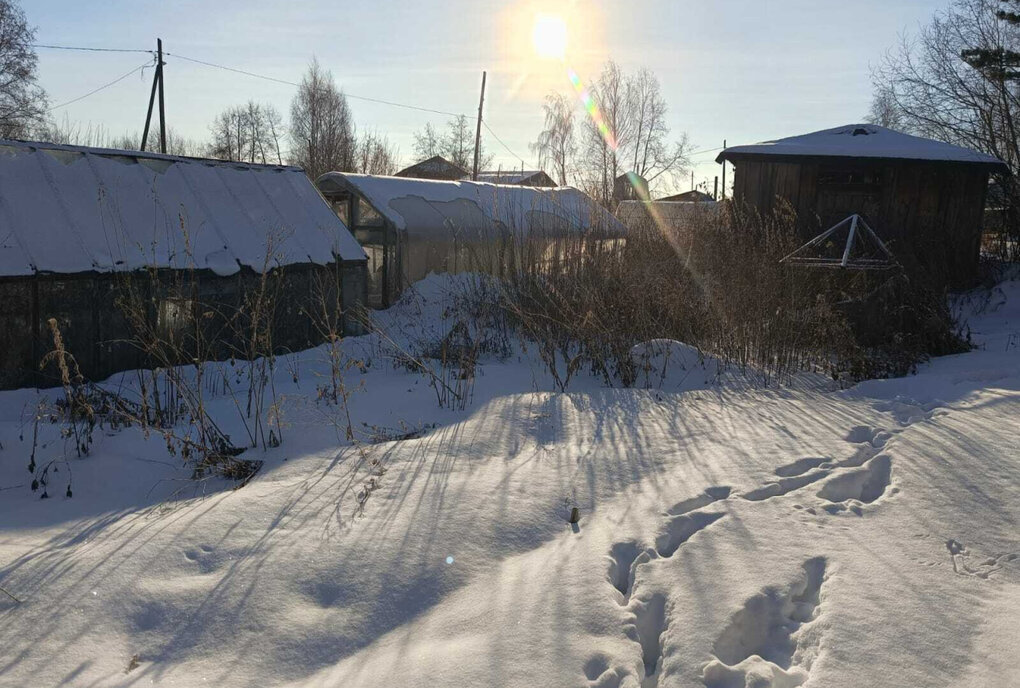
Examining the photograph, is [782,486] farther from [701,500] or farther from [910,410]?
[910,410]

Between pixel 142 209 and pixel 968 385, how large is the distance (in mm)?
8117

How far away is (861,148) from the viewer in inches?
559

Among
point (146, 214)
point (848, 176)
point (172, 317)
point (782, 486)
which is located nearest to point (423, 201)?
point (146, 214)

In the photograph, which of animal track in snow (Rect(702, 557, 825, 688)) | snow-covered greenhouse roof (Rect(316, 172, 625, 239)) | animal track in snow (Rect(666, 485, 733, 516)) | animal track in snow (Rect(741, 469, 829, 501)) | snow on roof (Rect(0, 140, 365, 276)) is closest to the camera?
animal track in snow (Rect(702, 557, 825, 688))

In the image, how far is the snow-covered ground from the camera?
248cm

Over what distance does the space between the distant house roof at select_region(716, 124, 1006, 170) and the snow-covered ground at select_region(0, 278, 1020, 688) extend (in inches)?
396

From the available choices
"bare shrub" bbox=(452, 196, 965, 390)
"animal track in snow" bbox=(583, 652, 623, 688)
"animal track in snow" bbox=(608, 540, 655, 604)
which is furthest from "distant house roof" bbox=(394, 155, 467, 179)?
"animal track in snow" bbox=(583, 652, 623, 688)

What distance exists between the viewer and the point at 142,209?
8.38 m

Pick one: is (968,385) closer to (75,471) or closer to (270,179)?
(75,471)

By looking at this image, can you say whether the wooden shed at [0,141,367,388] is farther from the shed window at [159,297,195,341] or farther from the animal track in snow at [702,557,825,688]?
the animal track in snow at [702,557,825,688]

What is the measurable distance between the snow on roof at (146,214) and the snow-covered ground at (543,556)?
2.85 meters

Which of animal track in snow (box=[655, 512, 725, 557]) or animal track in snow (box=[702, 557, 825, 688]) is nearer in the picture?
animal track in snow (box=[702, 557, 825, 688])

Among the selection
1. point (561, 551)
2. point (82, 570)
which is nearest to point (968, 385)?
point (561, 551)

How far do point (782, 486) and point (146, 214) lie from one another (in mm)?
7321
